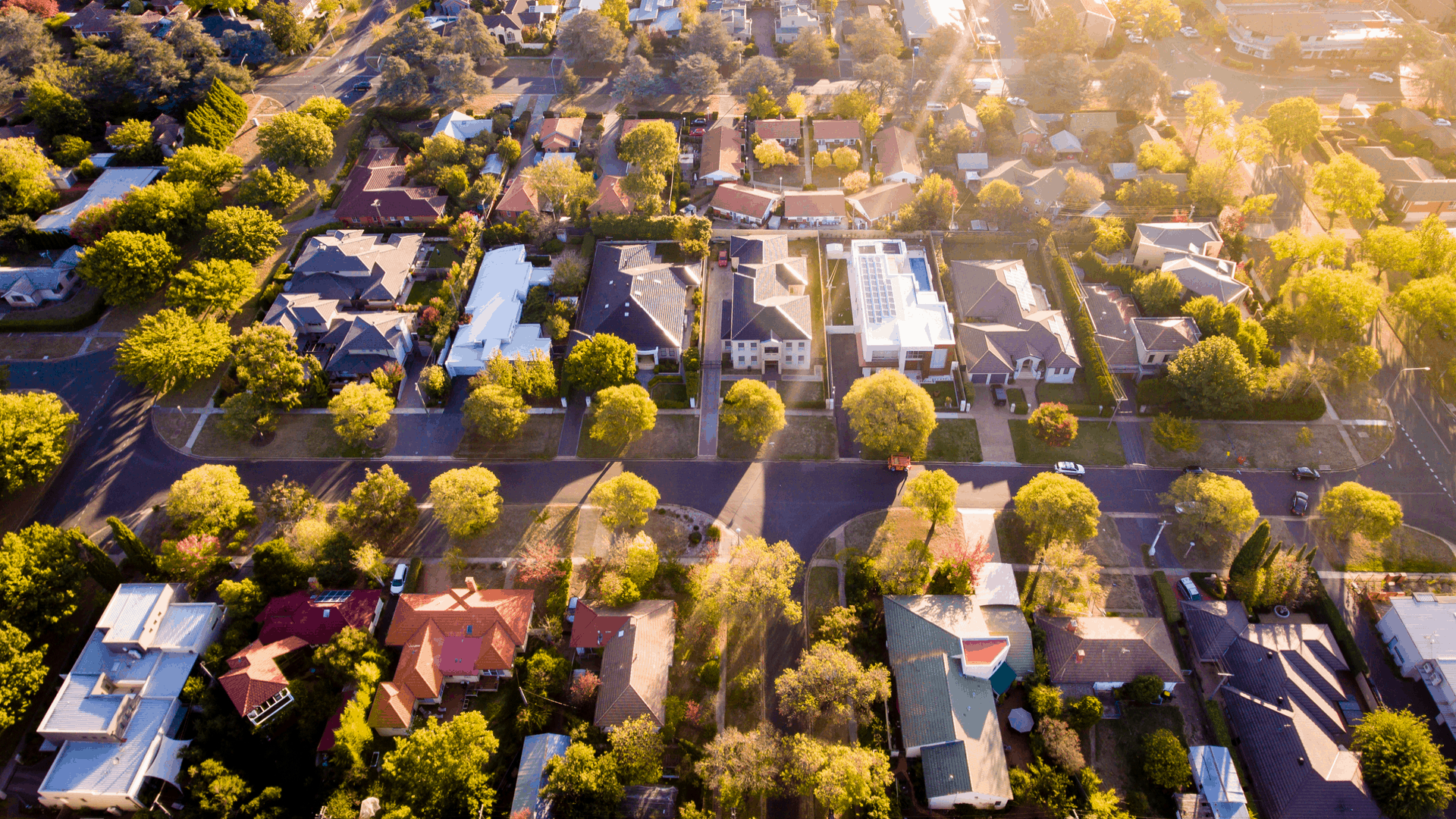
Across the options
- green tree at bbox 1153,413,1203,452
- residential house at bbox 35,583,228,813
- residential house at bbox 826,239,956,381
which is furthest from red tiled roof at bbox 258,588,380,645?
green tree at bbox 1153,413,1203,452

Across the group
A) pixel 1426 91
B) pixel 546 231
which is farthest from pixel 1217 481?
pixel 1426 91

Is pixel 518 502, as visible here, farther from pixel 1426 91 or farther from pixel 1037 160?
pixel 1426 91

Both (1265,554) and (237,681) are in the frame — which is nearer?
(237,681)

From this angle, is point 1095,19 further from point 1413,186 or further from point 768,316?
point 768,316

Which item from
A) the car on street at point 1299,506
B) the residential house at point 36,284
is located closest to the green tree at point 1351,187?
the car on street at point 1299,506

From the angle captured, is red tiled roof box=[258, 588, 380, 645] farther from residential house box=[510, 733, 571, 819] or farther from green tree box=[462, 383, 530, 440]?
green tree box=[462, 383, 530, 440]

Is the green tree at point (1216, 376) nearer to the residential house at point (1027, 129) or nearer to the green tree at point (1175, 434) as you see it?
the green tree at point (1175, 434)
